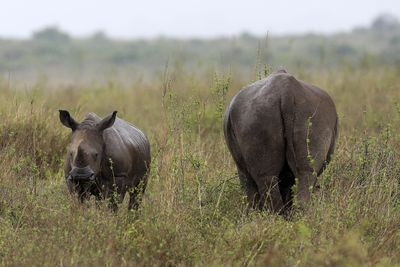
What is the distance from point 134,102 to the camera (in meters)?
16.8

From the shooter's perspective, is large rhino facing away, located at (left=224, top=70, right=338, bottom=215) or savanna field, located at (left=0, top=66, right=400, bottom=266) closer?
savanna field, located at (left=0, top=66, right=400, bottom=266)

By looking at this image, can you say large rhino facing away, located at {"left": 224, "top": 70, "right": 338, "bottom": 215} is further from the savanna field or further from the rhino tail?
the savanna field

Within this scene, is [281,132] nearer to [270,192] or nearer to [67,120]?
[270,192]

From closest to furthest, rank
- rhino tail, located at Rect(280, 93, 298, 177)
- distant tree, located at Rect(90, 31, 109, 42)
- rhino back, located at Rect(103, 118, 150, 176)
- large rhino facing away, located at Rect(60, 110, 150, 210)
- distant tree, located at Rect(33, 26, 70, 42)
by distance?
1. rhino tail, located at Rect(280, 93, 298, 177)
2. large rhino facing away, located at Rect(60, 110, 150, 210)
3. rhino back, located at Rect(103, 118, 150, 176)
4. distant tree, located at Rect(33, 26, 70, 42)
5. distant tree, located at Rect(90, 31, 109, 42)

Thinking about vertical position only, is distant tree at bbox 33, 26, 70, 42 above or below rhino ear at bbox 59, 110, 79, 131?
below

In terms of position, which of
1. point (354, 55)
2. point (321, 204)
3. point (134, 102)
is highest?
point (321, 204)

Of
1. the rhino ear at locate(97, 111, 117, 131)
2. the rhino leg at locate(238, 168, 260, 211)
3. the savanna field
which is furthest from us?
the rhino ear at locate(97, 111, 117, 131)

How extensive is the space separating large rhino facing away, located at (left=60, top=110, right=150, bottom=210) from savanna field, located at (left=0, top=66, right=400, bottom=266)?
8.0 inches

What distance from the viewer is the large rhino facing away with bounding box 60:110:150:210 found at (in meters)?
7.54

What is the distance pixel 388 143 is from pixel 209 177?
6.28 ft

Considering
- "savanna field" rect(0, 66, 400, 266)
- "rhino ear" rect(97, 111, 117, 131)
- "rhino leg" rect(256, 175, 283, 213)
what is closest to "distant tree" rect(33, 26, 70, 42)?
"savanna field" rect(0, 66, 400, 266)

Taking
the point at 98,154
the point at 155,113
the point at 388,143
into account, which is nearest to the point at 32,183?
the point at 98,154

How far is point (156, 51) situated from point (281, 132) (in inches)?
1615

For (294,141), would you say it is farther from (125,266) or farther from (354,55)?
(354,55)
